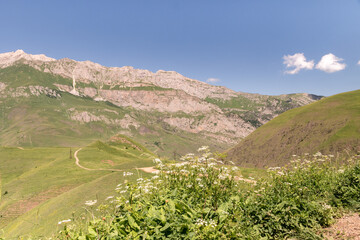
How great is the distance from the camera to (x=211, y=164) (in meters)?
6.90

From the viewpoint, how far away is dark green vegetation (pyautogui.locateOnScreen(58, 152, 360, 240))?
14.7 feet

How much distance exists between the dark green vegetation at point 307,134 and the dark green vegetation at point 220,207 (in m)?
76.1

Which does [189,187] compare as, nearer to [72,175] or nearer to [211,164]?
[211,164]

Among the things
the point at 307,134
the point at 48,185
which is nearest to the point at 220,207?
the point at 48,185

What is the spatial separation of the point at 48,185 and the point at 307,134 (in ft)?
361

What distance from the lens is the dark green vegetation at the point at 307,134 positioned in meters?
81.1

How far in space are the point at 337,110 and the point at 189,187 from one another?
13176cm

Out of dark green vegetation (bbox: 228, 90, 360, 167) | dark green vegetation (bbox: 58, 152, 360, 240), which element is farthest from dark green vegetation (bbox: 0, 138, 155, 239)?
dark green vegetation (bbox: 228, 90, 360, 167)

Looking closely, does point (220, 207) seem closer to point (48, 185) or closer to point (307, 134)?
point (48, 185)

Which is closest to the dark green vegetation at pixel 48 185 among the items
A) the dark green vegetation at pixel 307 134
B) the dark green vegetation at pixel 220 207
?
the dark green vegetation at pixel 220 207

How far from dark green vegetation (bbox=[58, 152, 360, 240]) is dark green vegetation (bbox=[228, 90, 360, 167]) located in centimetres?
7613

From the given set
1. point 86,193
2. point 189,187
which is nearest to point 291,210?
point 189,187

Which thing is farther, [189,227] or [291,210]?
[291,210]

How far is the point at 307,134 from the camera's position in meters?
98.6
